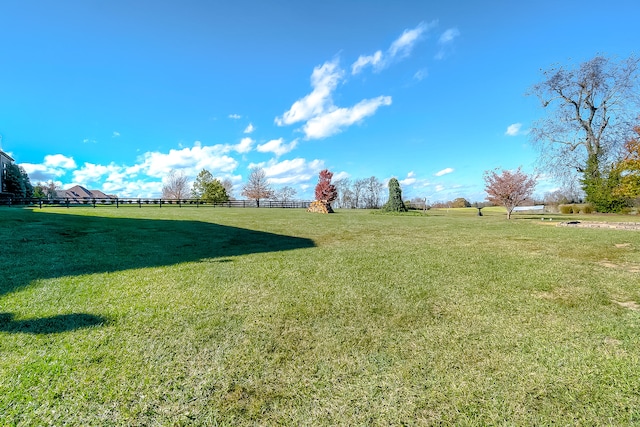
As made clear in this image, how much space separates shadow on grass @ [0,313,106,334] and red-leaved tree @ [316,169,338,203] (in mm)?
40869

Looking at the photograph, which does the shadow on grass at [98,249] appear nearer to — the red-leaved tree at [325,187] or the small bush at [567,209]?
the small bush at [567,209]

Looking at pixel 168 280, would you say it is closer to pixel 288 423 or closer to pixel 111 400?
pixel 111 400

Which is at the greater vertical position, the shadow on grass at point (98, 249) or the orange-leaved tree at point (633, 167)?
the orange-leaved tree at point (633, 167)

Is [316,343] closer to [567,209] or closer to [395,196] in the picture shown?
[395,196]

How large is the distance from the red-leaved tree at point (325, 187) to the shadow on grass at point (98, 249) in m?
34.3

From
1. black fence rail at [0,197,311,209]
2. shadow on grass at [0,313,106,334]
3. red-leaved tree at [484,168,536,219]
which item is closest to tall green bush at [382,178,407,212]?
red-leaved tree at [484,168,536,219]

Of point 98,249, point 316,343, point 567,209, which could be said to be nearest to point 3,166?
point 98,249

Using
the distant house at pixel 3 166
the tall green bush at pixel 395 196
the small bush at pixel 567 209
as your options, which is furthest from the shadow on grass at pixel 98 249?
the distant house at pixel 3 166

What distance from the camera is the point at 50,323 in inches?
118

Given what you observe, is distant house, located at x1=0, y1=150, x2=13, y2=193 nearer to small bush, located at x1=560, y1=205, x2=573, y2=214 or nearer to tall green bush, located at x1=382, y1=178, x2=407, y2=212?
tall green bush, located at x1=382, y1=178, x2=407, y2=212

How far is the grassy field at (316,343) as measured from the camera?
1954 millimetres

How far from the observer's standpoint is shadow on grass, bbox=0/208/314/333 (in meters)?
4.47

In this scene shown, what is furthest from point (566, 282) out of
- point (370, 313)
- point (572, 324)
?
point (370, 313)

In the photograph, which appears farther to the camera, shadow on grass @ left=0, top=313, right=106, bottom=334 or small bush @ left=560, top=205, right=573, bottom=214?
small bush @ left=560, top=205, right=573, bottom=214
